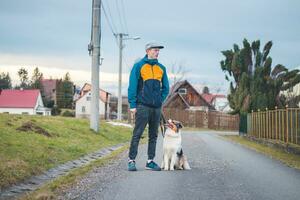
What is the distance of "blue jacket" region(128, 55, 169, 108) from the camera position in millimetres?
9281

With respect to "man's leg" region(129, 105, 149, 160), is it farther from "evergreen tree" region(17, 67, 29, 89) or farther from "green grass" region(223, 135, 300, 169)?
"evergreen tree" region(17, 67, 29, 89)

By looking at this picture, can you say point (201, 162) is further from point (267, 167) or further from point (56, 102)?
point (56, 102)

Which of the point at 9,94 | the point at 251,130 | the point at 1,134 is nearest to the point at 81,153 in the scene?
the point at 1,134

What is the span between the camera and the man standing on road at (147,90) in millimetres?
9289

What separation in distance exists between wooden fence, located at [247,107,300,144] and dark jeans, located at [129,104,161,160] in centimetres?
935

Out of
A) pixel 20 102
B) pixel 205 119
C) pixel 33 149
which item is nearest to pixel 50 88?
pixel 20 102

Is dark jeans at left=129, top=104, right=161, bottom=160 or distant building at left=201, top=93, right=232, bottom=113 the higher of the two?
distant building at left=201, top=93, right=232, bottom=113

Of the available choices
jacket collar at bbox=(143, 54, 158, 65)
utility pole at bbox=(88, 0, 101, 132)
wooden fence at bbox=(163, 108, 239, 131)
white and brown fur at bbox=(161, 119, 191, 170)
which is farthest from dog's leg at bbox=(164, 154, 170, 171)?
wooden fence at bbox=(163, 108, 239, 131)

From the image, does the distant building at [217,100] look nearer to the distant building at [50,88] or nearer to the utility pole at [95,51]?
the distant building at [50,88]

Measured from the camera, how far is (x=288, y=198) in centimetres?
672

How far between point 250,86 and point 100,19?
854 inches

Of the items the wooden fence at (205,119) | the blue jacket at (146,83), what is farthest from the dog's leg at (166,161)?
the wooden fence at (205,119)

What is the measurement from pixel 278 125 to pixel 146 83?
13.4 m

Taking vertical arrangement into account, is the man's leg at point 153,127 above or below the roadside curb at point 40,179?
above
